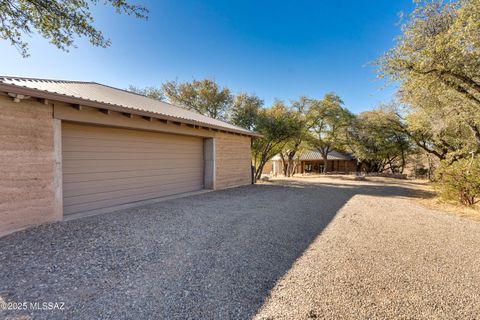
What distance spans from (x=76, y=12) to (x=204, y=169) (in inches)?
255

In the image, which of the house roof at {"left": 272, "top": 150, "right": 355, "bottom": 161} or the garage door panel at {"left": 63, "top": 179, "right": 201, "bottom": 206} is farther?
the house roof at {"left": 272, "top": 150, "right": 355, "bottom": 161}

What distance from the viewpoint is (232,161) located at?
33.8 ft

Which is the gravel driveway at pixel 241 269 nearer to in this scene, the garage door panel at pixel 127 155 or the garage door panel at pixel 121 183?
the garage door panel at pixel 121 183

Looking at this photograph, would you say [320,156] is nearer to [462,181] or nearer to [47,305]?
[462,181]

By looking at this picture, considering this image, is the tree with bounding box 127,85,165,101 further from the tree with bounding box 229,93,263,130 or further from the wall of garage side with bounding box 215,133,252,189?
the wall of garage side with bounding box 215,133,252,189

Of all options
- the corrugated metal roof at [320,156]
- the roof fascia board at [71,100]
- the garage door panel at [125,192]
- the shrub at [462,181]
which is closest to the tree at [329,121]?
the corrugated metal roof at [320,156]

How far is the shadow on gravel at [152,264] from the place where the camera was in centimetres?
198

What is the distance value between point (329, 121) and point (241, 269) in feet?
79.1

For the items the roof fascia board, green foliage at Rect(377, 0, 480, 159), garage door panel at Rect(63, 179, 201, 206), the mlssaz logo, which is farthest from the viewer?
garage door panel at Rect(63, 179, 201, 206)

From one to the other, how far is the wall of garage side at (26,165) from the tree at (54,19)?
3167mm

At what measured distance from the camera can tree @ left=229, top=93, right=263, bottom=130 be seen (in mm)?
15537

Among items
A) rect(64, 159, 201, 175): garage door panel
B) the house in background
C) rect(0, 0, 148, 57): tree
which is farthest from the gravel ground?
the house in background

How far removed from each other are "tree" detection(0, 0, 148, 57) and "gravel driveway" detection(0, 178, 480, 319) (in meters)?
5.46

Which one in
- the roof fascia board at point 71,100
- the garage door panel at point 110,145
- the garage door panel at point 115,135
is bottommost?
the garage door panel at point 110,145
